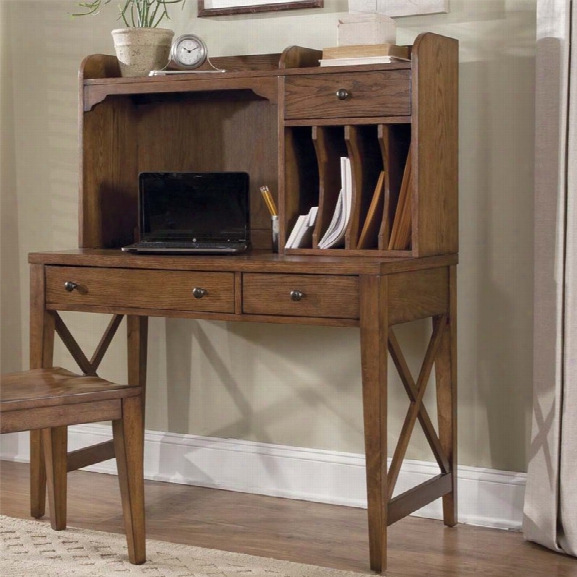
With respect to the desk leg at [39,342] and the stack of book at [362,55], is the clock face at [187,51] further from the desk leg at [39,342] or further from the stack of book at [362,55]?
the desk leg at [39,342]

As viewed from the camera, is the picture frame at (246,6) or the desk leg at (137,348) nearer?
the picture frame at (246,6)

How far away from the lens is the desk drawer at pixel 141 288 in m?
2.57

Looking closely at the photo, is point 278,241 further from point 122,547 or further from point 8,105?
point 8,105

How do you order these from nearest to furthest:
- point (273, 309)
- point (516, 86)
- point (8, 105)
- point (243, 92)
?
point (273, 309) < point (516, 86) < point (243, 92) < point (8, 105)

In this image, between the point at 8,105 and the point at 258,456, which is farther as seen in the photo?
the point at 8,105

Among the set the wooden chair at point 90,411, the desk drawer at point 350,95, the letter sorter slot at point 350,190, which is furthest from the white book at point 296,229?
the wooden chair at point 90,411

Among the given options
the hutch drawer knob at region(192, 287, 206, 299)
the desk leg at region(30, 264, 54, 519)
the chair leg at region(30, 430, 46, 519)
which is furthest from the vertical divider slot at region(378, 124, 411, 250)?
the chair leg at region(30, 430, 46, 519)

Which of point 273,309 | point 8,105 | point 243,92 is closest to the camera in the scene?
point 273,309

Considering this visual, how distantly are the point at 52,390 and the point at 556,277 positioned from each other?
125 cm

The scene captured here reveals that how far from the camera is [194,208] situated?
2.86m

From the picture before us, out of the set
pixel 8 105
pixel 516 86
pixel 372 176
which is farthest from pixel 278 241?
pixel 8 105

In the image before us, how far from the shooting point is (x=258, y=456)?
3189 mm

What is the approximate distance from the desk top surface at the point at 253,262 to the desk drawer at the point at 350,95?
0.36 meters

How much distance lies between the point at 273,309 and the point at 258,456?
32.8 inches
